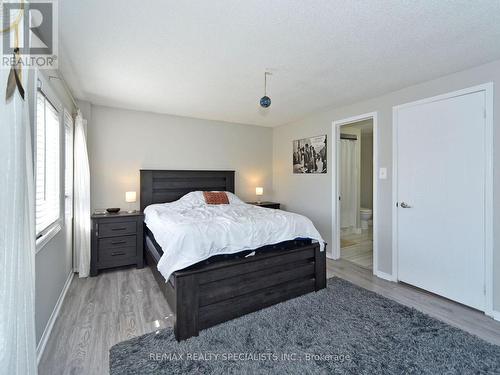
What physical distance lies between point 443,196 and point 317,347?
214cm

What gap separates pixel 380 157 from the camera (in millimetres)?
3338

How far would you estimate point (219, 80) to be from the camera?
2.85m

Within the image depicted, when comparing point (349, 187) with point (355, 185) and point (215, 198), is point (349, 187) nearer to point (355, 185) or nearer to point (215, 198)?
point (355, 185)

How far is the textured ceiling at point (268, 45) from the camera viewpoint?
167 centimetres

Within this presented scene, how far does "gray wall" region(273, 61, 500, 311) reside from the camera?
2367mm

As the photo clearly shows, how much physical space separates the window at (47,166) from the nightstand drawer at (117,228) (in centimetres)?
88

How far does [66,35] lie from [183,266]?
2.11 m

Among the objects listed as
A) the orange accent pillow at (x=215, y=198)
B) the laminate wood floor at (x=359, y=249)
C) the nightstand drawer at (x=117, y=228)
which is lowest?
the laminate wood floor at (x=359, y=249)

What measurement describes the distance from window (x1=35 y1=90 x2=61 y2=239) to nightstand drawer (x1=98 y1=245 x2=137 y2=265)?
1030mm

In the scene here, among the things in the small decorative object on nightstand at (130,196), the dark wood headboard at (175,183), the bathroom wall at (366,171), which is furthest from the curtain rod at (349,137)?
the small decorative object on nightstand at (130,196)

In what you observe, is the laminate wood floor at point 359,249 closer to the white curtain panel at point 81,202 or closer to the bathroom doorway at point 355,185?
the bathroom doorway at point 355,185

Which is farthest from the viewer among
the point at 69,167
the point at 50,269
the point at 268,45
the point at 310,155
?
the point at 310,155

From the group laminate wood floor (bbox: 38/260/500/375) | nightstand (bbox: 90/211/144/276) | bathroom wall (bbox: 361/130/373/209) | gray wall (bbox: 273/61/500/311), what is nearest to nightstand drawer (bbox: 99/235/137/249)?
nightstand (bbox: 90/211/144/276)
